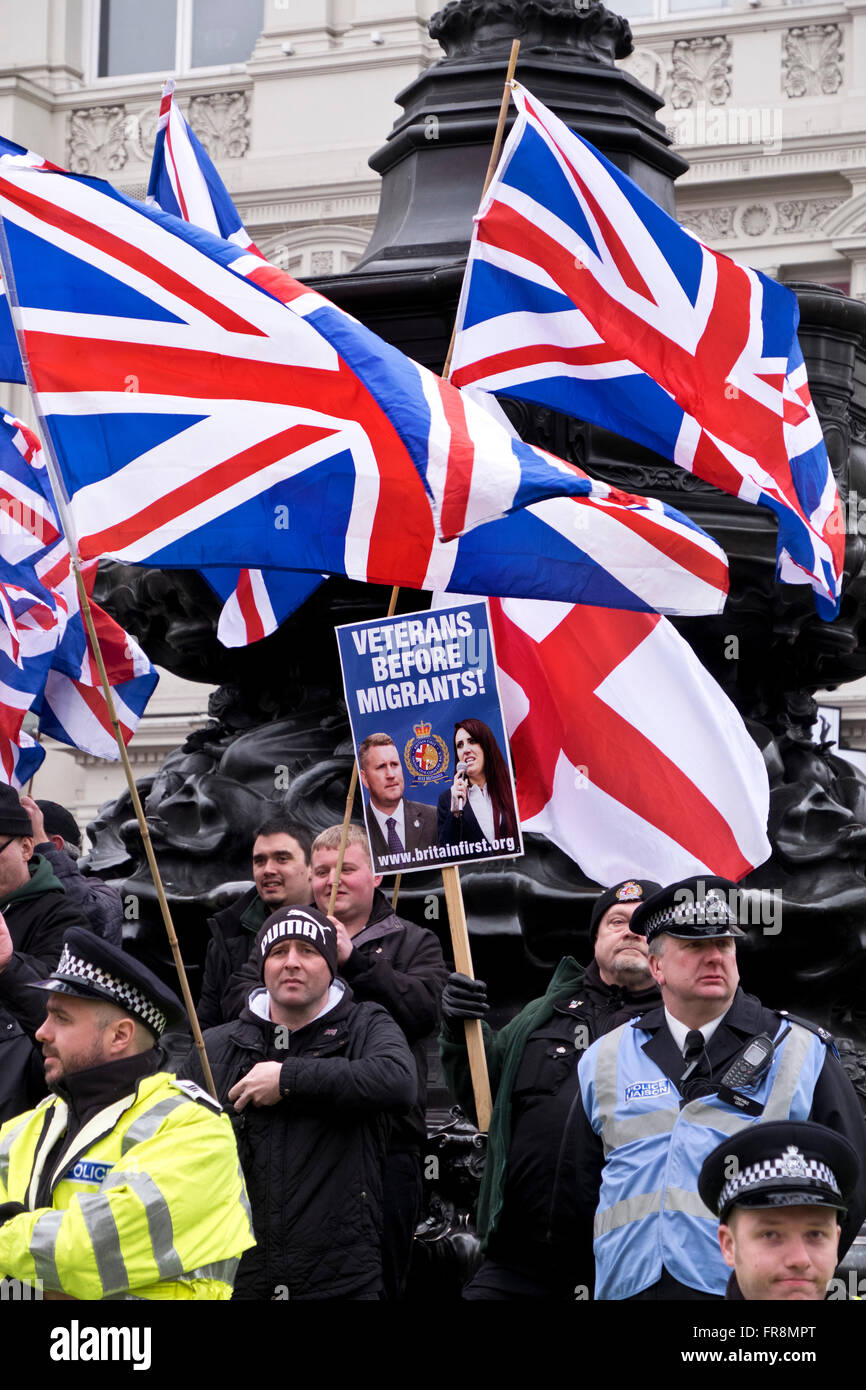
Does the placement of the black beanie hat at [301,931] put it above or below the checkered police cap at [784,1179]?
above

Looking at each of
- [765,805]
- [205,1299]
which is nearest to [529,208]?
[765,805]

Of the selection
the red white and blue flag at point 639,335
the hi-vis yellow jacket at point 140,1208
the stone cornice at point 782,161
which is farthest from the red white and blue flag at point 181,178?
the stone cornice at point 782,161

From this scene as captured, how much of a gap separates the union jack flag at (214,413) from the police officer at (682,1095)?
142 centimetres

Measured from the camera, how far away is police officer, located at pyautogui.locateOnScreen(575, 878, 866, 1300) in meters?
5.25

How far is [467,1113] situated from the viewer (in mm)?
6516

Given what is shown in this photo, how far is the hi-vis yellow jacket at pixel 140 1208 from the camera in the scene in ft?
15.4

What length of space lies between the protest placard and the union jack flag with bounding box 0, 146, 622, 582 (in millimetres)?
221

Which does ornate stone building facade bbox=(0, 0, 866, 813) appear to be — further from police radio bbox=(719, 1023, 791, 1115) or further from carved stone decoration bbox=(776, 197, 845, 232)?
police radio bbox=(719, 1023, 791, 1115)

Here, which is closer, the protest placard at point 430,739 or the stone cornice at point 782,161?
the protest placard at point 430,739

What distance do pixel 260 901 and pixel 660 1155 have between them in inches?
70.3

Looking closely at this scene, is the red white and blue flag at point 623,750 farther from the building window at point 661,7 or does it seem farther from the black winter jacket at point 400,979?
the building window at point 661,7

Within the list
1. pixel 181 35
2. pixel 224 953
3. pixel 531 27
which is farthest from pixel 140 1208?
pixel 181 35

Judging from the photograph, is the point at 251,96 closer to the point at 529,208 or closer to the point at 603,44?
the point at 603,44

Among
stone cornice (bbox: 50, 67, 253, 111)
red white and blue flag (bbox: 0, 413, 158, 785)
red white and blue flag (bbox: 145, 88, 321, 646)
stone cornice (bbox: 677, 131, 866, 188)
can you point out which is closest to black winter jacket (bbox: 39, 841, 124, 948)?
red white and blue flag (bbox: 0, 413, 158, 785)
